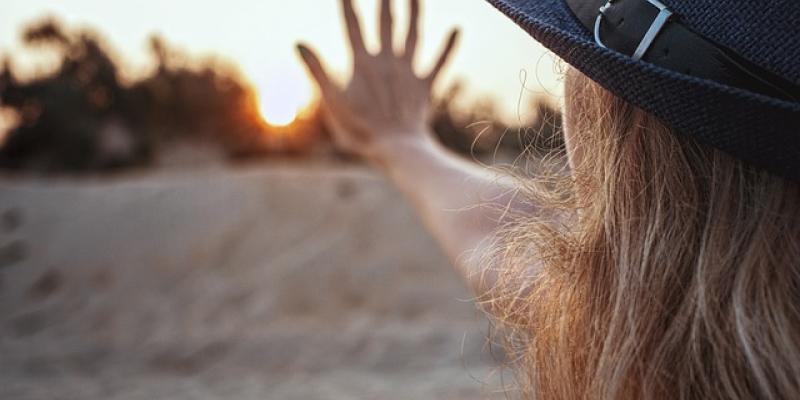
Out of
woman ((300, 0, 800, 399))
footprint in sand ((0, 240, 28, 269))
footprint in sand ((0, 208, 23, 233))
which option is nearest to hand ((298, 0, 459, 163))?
woman ((300, 0, 800, 399))

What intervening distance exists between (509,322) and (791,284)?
352 mm

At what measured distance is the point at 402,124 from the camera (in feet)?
4.41

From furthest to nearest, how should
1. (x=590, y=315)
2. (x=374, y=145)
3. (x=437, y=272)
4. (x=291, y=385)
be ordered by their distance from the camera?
(x=437, y=272), (x=291, y=385), (x=374, y=145), (x=590, y=315)

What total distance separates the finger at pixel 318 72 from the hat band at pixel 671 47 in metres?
0.68

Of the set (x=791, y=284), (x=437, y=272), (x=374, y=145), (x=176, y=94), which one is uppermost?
(x=176, y=94)

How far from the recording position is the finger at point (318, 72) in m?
1.24

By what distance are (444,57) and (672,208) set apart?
0.82 metres

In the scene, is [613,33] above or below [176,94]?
below

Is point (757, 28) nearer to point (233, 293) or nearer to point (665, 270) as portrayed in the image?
point (665, 270)

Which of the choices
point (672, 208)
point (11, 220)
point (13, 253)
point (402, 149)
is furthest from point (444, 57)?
point (11, 220)

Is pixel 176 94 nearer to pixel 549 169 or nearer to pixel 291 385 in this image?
pixel 291 385

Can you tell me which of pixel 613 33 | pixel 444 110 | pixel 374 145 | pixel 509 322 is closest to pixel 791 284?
pixel 613 33

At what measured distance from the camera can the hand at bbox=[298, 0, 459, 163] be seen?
1.30 m

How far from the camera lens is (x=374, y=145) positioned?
1.37 meters
